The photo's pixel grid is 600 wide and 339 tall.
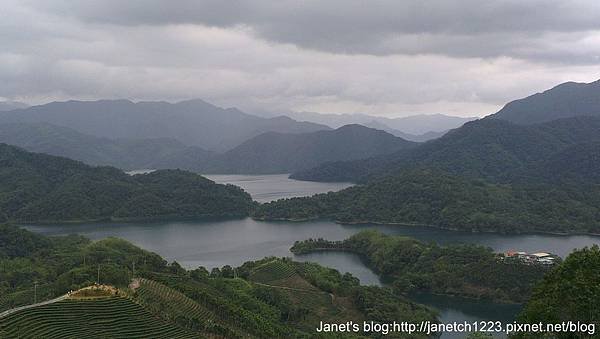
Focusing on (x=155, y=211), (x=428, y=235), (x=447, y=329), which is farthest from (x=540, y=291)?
(x=155, y=211)

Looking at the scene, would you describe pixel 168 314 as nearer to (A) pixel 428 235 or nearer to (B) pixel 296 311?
(B) pixel 296 311

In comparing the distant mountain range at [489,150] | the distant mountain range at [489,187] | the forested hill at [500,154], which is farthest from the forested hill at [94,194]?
the distant mountain range at [489,150]

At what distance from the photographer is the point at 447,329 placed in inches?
1491

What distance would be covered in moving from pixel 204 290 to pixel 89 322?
36.0 feet

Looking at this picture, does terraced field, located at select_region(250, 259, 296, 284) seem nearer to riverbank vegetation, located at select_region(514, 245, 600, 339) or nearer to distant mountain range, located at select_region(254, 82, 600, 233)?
riverbank vegetation, located at select_region(514, 245, 600, 339)

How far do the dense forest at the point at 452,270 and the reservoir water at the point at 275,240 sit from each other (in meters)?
1.40

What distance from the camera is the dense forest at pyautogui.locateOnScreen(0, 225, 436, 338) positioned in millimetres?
28750

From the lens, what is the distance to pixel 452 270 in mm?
50656

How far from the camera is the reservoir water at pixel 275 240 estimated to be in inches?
1825

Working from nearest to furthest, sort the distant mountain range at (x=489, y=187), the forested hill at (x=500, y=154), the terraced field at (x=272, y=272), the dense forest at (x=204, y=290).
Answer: the dense forest at (x=204, y=290) < the terraced field at (x=272, y=272) < the distant mountain range at (x=489, y=187) < the forested hill at (x=500, y=154)

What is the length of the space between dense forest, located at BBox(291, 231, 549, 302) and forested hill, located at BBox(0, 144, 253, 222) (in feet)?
174

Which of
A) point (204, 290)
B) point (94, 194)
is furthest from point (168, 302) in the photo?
point (94, 194)

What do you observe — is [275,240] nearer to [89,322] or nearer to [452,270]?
[452,270]

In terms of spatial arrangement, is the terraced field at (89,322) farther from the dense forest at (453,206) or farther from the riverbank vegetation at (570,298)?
the dense forest at (453,206)
